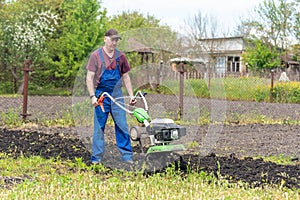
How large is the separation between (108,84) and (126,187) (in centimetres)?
167

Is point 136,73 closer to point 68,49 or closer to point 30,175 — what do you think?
point 30,175

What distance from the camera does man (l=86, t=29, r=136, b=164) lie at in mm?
5719

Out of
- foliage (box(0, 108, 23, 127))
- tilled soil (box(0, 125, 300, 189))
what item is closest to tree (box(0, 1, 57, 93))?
foliage (box(0, 108, 23, 127))

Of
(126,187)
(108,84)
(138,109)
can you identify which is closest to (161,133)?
(138,109)

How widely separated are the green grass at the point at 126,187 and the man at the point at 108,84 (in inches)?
19.7

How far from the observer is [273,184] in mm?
4824

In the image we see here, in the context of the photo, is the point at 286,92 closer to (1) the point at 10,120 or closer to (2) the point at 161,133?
(1) the point at 10,120

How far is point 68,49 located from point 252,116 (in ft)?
34.6

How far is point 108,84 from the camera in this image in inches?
227

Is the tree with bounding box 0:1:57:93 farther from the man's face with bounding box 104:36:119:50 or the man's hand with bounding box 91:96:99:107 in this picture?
the man's hand with bounding box 91:96:99:107

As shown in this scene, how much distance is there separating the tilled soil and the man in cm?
23

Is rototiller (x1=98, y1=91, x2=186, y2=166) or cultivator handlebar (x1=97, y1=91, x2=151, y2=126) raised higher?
cultivator handlebar (x1=97, y1=91, x2=151, y2=126)

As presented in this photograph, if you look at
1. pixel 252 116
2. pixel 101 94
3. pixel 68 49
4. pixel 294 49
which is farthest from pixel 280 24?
pixel 101 94

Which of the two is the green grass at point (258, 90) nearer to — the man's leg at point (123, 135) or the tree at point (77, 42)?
the tree at point (77, 42)
